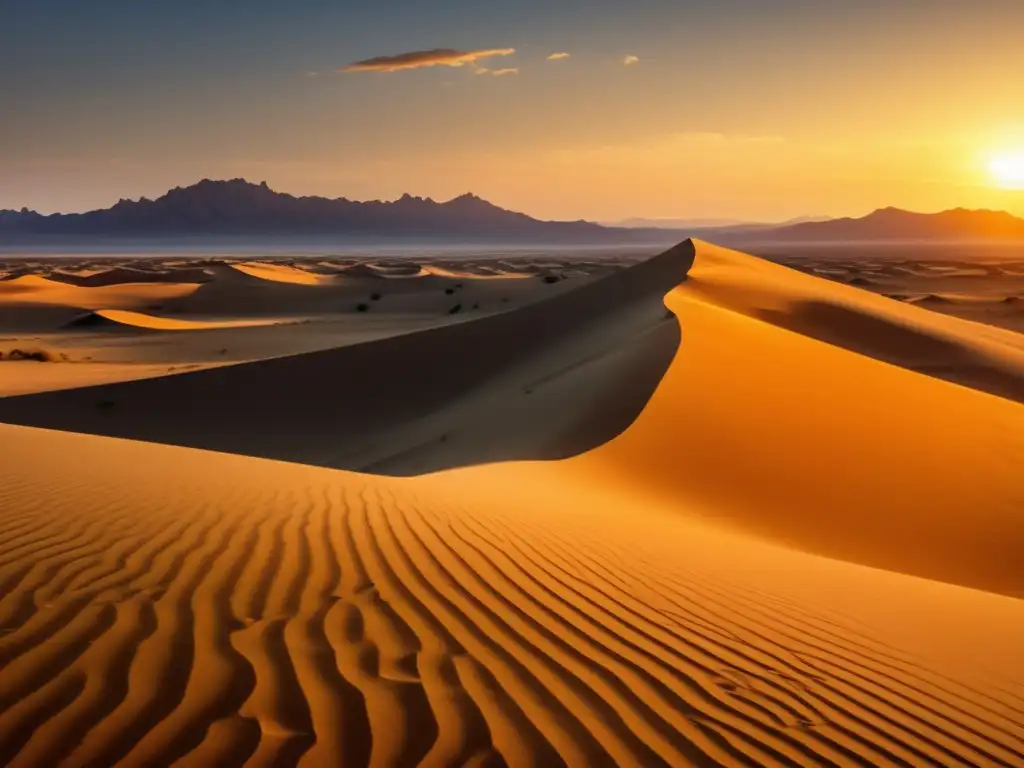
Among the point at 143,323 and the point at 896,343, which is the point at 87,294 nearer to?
the point at 143,323

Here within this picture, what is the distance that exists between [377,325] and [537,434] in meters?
26.1

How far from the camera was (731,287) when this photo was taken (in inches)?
888

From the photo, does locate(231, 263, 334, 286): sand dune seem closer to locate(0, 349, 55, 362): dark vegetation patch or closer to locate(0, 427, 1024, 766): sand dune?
→ locate(0, 349, 55, 362): dark vegetation patch

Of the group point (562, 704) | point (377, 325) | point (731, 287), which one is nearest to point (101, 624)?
point (562, 704)

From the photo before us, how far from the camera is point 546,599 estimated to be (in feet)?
14.6

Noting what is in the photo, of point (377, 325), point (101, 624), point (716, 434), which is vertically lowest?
point (377, 325)

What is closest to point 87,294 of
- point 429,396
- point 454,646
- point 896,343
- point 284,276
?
point 284,276

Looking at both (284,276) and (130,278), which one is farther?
(130,278)

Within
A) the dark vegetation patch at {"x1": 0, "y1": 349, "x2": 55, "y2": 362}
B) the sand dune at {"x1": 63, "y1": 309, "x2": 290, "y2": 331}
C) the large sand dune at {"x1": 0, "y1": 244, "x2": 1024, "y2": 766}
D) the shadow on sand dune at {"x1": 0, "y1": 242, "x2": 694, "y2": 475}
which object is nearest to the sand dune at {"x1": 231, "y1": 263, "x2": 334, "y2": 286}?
the sand dune at {"x1": 63, "y1": 309, "x2": 290, "y2": 331}

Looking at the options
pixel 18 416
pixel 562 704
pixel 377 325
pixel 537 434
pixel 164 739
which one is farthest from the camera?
pixel 377 325

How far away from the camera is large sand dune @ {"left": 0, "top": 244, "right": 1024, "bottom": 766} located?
9.93 ft

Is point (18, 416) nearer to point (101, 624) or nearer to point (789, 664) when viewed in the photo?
point (101, 624)

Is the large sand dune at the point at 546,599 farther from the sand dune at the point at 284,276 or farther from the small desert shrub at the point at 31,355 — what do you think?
the sand dune at the point at 284,276

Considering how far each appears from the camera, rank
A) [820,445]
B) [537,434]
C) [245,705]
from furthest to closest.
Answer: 1. [537,434]
2. [820,445]
3. [245,705]
